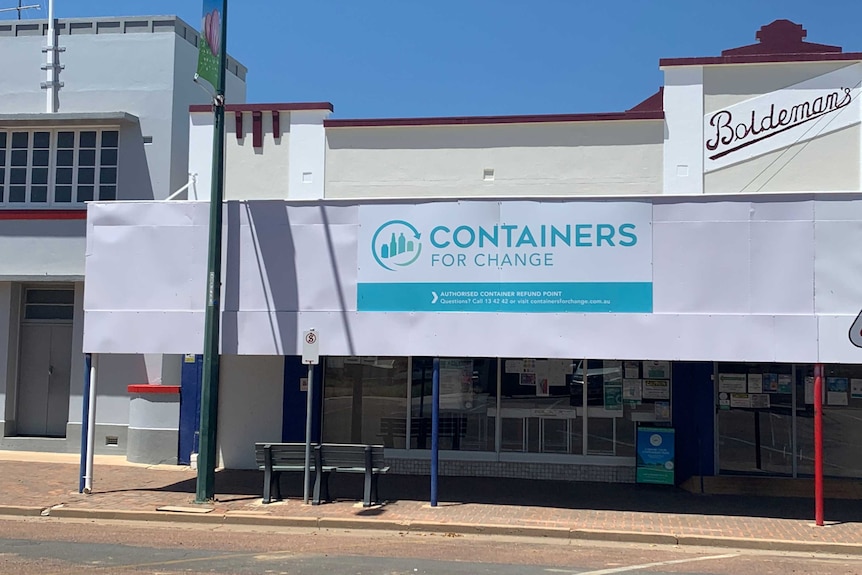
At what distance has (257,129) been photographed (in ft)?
51.0

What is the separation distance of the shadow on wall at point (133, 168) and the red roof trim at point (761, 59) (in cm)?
979

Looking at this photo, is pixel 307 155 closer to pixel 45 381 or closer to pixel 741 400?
pixel 45 381

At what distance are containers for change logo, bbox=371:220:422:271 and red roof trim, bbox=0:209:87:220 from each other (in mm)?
7299

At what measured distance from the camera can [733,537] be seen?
1079 cm

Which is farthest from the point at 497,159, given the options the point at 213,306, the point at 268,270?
the point at 213,306

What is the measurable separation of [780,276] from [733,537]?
332cm

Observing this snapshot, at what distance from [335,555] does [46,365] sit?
415 inches

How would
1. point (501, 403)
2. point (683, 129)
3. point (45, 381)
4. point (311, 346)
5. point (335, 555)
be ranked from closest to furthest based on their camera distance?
point (335, 555), point (311, 346), point (683, 129), point (501, 403), point (45, 381)

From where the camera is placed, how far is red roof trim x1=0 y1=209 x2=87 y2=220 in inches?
674

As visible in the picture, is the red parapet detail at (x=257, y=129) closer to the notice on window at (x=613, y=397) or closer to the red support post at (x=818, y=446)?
the notice on window at (x=613, y=397)

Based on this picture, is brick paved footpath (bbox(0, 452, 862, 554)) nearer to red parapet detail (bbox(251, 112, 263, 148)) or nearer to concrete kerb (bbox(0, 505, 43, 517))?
concrete kerb (bbox(0, 505, 43, 517))

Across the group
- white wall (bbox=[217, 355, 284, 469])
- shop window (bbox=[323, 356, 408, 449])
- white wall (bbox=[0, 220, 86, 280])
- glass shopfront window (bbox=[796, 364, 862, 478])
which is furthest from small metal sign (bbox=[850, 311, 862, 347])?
white wall (bbox=[0, 220, 86, 280])

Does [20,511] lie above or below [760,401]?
below

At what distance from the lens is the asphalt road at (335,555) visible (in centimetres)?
897
